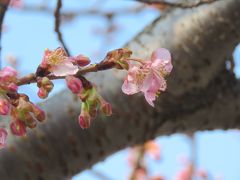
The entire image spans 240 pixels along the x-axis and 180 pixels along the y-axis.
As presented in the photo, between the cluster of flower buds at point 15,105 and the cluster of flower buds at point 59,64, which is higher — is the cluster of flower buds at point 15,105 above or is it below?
below

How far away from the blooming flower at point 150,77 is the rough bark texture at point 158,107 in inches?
18.3

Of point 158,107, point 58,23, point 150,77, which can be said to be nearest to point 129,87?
point 150,77

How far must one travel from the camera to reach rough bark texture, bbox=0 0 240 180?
4.20 ft

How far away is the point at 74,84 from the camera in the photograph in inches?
30.4

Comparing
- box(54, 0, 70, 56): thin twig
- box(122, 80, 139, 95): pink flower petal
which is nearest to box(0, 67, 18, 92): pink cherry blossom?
box(122, 80, 139, 95): pink flower petal

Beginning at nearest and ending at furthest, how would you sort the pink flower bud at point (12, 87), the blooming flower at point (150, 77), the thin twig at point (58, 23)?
1. the pink flower bud at point (12, 87)
2. the blooming flower at point (150, 77)
3. the thin twig at point (58, 23)

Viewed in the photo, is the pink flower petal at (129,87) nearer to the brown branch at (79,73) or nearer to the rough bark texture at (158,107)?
the brown branch at (79,73)

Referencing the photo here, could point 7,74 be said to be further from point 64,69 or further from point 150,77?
point 150,77

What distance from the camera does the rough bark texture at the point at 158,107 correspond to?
1280 mm

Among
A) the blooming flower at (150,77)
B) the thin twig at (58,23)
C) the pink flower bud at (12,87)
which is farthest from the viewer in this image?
the thin twig at (58,23)

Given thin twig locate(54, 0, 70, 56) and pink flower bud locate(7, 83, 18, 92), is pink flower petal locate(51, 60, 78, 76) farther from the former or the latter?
thin twig locate(54, 0, 70, 56)

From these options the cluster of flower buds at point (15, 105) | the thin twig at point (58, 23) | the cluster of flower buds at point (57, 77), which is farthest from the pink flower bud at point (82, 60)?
the thin twig at point (58, 23)

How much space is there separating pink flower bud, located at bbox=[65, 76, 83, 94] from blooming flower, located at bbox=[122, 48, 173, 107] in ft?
0.35

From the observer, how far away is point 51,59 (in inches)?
31.8
